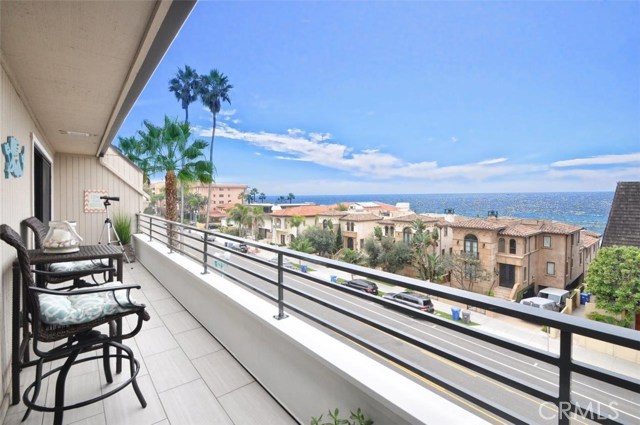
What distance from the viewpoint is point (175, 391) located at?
1994 millimetres

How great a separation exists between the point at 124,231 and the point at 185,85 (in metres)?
24.1

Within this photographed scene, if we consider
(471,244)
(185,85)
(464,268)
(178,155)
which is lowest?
(464,268)

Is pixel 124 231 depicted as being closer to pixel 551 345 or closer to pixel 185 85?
pixel 551 345

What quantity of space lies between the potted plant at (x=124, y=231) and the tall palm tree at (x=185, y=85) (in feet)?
73.6

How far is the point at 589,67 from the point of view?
42.7 metres

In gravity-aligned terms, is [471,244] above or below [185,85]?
below

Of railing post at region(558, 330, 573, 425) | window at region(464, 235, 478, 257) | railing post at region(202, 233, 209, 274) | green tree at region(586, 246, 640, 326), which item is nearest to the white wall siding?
railing post at region(202, 233, 209, 274)

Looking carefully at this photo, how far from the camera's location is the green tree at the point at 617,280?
11.4 metres

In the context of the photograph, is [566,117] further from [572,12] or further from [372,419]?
[372,419]

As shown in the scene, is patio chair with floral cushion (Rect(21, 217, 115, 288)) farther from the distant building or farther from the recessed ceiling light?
the distant building

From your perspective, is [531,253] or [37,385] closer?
[37,385]

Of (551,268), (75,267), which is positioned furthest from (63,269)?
(551,268)

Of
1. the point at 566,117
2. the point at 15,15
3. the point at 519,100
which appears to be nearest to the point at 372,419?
the point at 15,15

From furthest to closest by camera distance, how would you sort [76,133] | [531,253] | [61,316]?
[531,253]
[76,133]
[61,316]
